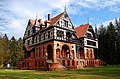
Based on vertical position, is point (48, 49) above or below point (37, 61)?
above

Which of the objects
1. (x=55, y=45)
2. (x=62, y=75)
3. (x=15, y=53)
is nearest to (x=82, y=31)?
(x=55, y=45)

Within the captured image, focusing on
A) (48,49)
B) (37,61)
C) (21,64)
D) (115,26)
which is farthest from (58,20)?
(115,26)

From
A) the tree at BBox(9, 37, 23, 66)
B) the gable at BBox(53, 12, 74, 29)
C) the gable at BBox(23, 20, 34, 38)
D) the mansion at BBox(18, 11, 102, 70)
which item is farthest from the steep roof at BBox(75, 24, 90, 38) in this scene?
the tree at BBox(9, 37, 23, 66)

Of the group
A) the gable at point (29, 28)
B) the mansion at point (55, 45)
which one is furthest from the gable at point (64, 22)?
the gable at point (29, 28)

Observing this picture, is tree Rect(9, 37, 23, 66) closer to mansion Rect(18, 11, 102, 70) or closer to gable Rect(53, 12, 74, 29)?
mansion Rect(18, 11, 102, 70)

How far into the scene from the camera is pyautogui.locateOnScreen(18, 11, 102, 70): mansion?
45188 millimetres

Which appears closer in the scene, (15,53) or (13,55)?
(13,55)

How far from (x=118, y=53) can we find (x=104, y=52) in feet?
18.6

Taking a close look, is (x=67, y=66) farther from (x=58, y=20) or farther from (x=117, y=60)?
(x=117, y=60)

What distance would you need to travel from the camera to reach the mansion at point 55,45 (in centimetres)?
4519

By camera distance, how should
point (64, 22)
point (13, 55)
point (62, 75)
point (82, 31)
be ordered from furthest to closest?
point (13, 55) < point (82, 31) < point (64, 22) < point (62, 75)

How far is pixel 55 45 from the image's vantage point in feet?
149

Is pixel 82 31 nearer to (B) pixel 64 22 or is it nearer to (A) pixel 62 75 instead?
(B) pixel 64 22

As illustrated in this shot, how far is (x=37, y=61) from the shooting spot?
149 ft
